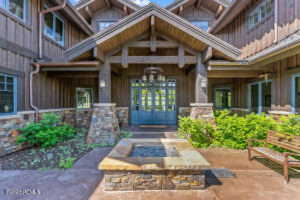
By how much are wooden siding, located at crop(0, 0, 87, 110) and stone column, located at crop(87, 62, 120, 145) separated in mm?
2188

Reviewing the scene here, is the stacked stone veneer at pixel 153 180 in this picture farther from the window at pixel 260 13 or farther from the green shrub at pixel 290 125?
the window at pixel 260 13

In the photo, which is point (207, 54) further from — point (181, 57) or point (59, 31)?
point (59, 31)

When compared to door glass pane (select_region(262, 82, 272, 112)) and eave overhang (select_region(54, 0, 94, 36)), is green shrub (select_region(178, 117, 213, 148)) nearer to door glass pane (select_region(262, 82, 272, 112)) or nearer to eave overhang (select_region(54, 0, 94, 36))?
door glass pane (select_region(262, 82, 272, 112))

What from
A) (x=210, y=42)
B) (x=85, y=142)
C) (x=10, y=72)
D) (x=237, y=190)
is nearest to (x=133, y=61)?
(x=210, y=42)

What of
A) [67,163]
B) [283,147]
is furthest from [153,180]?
[283,147]

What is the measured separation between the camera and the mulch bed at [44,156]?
3.69 metres

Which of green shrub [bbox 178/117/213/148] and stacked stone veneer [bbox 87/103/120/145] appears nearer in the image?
→ green shrub [bbox 178/117/213/148]

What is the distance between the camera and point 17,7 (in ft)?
16.1

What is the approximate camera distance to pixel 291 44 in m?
3.73

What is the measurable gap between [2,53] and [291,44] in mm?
7497

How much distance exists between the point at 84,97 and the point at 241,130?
7342 millimetres

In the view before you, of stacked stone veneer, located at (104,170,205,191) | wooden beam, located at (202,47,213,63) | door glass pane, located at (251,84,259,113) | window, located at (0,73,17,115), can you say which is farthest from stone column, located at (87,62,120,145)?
door glass pane, located at (251,84,259,113)

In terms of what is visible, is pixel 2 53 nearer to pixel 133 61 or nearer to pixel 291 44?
pixel 133 61

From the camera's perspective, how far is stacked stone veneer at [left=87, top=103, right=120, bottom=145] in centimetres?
539
